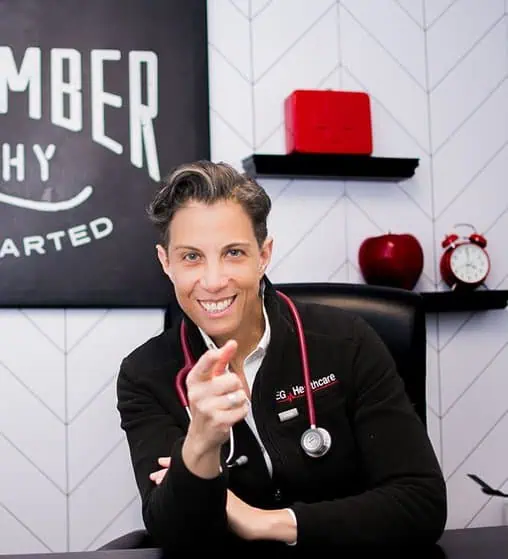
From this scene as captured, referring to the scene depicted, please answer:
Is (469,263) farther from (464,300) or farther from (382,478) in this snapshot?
(382,478)

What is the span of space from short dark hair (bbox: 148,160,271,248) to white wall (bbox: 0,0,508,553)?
2.78ft

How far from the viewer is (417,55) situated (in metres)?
2.40

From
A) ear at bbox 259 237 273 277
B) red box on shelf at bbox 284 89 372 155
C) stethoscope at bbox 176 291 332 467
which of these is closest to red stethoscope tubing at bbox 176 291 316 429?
stethoscope at bbox 176 291 332 467

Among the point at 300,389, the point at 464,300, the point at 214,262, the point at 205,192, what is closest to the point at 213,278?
the point at 214,262

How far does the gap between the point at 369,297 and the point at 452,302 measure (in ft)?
2.22

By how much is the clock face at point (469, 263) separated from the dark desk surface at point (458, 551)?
1.26 metres

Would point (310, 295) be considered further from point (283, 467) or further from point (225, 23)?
point (225, 23)

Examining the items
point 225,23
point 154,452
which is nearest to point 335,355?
point 154,452

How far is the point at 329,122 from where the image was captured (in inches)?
86.8

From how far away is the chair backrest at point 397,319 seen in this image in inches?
63.7

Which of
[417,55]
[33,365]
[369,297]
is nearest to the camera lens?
[369,297]

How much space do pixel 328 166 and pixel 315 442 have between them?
3.51 feet

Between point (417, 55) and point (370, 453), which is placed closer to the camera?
point (370, 453)

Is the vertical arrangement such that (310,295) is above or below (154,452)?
above
